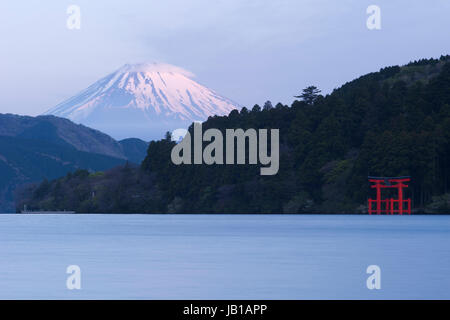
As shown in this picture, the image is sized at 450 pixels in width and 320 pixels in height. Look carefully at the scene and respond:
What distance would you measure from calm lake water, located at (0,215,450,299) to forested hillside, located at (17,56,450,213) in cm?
3475

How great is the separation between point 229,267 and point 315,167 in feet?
189

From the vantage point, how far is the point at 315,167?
275ft

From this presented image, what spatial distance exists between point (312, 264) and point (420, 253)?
5519mm

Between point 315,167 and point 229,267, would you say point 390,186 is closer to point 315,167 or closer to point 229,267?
point 315,167

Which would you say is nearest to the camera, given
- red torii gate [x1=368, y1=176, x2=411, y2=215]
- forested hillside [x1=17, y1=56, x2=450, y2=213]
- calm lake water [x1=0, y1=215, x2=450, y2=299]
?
calm lake water [x1=0, y1=215, x2=450, y2=299]

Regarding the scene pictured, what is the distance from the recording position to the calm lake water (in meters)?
20.7

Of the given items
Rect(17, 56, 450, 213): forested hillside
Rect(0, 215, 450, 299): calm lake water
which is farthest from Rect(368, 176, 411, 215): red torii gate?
Rect(0, 215, 450, 299): calm lake water

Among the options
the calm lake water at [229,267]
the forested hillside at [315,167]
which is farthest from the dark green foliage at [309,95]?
the calm lake water at [229,267]

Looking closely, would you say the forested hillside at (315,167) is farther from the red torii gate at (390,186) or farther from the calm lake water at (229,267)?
the calm lake water at (229,267)

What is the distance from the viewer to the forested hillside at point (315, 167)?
77188mm

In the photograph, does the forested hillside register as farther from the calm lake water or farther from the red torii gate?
the calm lake water

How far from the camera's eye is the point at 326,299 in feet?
64.4

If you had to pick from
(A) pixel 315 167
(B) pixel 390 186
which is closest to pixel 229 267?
(B) pixel 390 186

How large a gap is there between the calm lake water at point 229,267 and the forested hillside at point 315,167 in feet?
114
